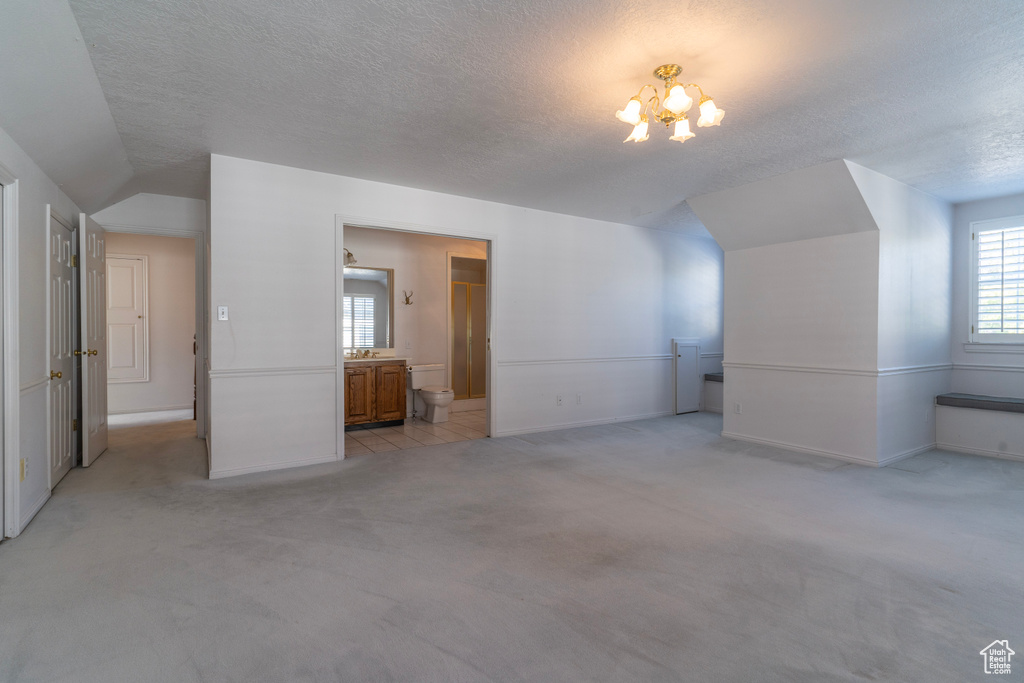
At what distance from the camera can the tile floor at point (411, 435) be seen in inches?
196

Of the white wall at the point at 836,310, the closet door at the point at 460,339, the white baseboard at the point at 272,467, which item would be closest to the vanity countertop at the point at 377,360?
the closet door at the point at 460,339

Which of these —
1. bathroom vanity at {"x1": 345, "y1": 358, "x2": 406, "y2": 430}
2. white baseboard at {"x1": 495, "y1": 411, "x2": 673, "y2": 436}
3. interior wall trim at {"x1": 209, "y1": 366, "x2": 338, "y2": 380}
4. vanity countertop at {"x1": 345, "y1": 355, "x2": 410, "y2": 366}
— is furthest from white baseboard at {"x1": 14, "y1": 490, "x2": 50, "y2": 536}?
white baseboard at {"x1": 495, "y1": 411, "x2": 673, "y2": 436}

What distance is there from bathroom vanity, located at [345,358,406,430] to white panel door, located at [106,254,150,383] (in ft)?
10.9

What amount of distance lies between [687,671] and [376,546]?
5.38ft

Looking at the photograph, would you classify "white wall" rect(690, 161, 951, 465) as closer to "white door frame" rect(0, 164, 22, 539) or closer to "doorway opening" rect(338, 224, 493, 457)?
"doorway opening" rect(338, 224, 493, 457)

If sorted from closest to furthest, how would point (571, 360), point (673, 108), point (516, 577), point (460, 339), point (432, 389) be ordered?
point (516, 577), point (673, 108), point (571, 360), point (432, 389), point (460, 339)

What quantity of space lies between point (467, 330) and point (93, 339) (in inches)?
165

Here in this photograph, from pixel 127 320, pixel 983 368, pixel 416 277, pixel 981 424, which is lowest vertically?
pixel 981 424

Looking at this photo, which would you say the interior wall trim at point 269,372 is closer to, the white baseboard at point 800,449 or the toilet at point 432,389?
the toilet at point 432,389

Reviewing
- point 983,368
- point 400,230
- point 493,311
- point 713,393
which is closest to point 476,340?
point 493,311

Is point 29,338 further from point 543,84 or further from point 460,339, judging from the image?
point 460,339

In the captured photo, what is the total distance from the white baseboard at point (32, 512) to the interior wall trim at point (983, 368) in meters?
7.86

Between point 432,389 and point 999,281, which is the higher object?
point 999,281

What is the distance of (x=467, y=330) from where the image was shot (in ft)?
24.0
